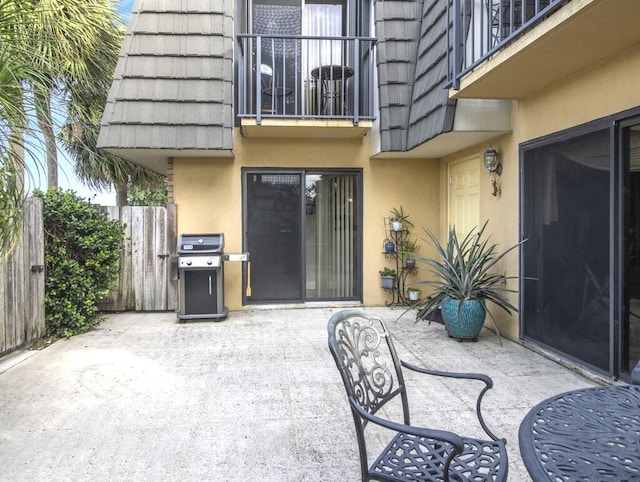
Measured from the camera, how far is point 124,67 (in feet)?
19.2

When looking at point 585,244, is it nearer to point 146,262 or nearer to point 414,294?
point 414,294

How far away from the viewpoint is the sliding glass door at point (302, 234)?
675 cm

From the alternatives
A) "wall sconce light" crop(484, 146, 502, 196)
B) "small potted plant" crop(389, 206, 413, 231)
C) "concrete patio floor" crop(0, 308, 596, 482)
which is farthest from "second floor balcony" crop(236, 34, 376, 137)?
"concrete patio floor" crop(0, 308, 596, 482)

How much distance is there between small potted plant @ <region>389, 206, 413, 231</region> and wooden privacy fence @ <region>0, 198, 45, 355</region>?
4.51 meters

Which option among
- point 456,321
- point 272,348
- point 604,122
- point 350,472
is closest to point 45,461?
point 350,472

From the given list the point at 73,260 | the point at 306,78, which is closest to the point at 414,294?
the point at 306,78

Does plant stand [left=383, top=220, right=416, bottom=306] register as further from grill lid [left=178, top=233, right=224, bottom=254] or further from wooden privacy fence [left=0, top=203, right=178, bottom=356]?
wooden privacy fence [left=0, top=203, right=178, bottom=356]

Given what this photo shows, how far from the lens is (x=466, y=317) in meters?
4.87

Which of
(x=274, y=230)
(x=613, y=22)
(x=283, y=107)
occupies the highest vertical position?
(x=283, y=107)

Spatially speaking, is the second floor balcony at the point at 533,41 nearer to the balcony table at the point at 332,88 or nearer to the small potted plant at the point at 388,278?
the balcony table at the point at 332,88

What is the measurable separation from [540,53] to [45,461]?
14.0 feet

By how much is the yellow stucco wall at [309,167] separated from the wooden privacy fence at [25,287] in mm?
1976

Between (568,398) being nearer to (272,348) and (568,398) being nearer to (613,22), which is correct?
(613,22)

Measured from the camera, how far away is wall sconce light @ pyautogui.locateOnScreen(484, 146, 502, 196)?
5.22 metres
